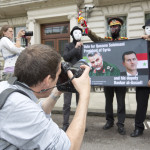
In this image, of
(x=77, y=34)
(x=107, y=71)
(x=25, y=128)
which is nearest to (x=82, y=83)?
(x=25, y=128)

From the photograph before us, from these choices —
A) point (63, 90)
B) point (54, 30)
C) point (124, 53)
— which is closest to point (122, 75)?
point (124, 53)

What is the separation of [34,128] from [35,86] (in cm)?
27

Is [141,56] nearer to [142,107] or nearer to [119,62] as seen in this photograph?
[119,62]

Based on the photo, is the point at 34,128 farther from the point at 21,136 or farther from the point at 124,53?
the point at 124,53

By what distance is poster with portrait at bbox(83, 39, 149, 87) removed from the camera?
3.03m

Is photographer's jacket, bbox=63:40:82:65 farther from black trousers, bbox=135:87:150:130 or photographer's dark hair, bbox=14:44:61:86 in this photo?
photographer's dark hair, bbox=14:44:61:86

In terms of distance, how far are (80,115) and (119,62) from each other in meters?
2.39

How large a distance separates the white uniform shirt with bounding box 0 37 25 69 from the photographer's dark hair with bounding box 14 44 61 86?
6.87 feet

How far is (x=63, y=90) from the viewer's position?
1296 millimetres

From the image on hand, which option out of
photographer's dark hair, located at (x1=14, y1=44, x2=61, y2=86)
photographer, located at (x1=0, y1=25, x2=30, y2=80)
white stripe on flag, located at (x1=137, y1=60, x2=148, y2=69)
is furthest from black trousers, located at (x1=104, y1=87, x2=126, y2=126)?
photographer's dark hair, located at (x1=14, y1=44, x2=61, y2=86)

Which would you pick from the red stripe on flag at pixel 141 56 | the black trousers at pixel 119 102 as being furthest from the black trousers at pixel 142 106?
the red stripe on flag at pixel 141 56

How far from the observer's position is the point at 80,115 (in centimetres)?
98

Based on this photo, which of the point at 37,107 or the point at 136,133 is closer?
the point at 37,107

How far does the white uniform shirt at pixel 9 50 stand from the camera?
2938 millimetres
